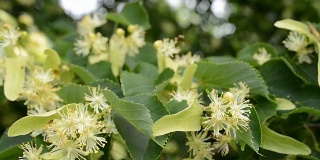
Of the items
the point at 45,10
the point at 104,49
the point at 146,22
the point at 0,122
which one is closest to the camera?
the point at 104,49

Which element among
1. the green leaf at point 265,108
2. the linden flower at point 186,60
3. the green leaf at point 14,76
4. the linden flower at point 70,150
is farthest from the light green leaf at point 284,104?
the green leaf at point 14,76

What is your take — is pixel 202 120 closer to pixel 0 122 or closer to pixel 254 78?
pixel 254 78

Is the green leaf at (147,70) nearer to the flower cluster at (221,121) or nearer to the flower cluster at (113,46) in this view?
the flower cluster at (113,46)

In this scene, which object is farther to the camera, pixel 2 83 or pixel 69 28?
pixel 69 28

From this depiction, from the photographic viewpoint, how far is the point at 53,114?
35.0 inches

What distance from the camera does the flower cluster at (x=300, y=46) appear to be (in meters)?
1.19

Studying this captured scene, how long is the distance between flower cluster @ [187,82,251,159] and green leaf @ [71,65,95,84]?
1.08 feet

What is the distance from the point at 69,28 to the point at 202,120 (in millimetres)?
1175

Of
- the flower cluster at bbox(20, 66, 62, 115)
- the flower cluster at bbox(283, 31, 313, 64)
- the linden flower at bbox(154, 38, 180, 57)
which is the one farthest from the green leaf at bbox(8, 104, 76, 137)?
the flower cluster at bbox(283, 31, 313, 64)

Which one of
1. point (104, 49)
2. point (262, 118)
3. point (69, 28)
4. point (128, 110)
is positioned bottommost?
point (262, 118)

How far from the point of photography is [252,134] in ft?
3.05

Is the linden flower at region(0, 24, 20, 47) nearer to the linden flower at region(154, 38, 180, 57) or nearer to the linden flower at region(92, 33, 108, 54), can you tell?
the linden flower at region(92, 33, 108, 54)

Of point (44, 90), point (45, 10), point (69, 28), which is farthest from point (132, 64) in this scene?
point (45, 10)

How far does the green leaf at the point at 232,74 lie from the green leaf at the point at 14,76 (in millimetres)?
394
